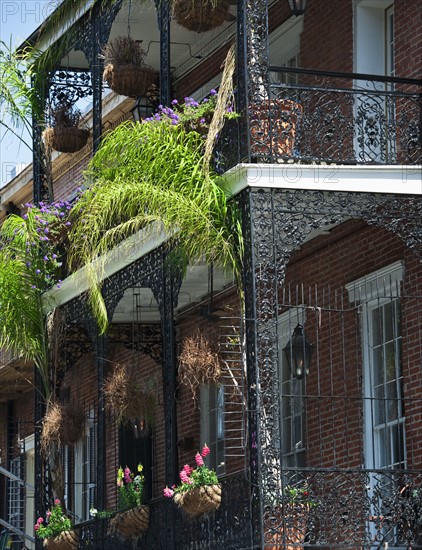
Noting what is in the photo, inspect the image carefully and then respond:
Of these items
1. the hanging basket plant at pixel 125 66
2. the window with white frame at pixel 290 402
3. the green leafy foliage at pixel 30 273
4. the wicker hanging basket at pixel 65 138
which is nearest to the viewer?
the window with white frame at pixel 290 402

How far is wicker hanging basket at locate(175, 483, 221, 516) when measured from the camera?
13922 mm

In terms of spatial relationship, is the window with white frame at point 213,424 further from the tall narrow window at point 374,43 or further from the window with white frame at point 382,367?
the tall narrow window at point 374,43

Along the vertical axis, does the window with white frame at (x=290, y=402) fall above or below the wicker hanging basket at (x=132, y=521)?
above

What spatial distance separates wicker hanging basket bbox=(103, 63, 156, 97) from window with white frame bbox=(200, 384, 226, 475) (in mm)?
4022

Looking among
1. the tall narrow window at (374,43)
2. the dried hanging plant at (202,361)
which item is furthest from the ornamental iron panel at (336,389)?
the tall narrow window at (374,43)

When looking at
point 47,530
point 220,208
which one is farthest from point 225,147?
point 47,530

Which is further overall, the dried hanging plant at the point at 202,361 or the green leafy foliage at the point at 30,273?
the green leafy foliage at the point at 30,273

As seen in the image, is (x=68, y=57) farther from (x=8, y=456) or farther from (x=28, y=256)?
(x=8, y=456)

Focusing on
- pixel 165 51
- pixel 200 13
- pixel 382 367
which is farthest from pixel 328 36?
pixel 382 367

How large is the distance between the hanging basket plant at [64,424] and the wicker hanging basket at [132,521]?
1.82 metres

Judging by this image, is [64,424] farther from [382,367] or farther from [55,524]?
[382,367]

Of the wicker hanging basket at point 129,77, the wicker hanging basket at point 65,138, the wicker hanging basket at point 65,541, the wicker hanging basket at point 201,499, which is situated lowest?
the wicker hanging basket at point 65,541

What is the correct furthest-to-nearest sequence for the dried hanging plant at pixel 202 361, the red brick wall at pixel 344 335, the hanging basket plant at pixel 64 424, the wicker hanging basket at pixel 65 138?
the wicker hanging basket at pixel 65 138 < the hanging basket plant at pixel 64 424 < the red brick wall at pixel 344 335 < the dried hanging plant at pixel 202 361

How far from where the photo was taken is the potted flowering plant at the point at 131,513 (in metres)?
15.7
